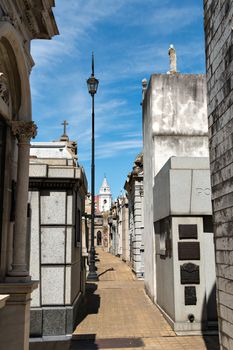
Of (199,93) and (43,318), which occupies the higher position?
(199,93)

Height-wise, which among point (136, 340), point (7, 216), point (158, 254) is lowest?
point (136, 340)

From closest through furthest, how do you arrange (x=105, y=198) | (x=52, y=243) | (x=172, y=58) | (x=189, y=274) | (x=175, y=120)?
(x=52, y=243) → (x=189, y=274) → (x=175, y=120) → (x=172, y=58) → (x=105, y=198)

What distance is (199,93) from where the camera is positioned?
14617mm

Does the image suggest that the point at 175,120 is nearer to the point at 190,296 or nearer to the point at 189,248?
the point at 189,248

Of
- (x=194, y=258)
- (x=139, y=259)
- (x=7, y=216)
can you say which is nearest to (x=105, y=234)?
(x=139, y=259)

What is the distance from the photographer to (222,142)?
22.6ft

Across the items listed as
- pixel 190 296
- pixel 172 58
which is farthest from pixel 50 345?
pixel 172 58

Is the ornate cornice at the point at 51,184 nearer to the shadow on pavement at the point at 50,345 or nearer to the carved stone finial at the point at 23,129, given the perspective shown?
the carved stone finial at the point at 23,129

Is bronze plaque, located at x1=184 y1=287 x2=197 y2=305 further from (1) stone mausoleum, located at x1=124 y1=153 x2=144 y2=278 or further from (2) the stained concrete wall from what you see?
(1) stone mausoleum, located at x1=124 y1=153 x2=144 y2=278

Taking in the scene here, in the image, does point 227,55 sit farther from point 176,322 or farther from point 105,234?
point 105,234

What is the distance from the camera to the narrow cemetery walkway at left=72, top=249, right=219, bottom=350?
8.80 meters

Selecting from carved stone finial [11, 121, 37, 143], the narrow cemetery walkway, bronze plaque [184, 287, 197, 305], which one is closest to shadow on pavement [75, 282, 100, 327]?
the narrow cemetery walkway

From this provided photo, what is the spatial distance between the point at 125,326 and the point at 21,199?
5.40 metres

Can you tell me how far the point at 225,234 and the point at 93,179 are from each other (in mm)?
12546
